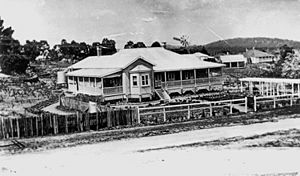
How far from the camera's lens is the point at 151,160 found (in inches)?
468

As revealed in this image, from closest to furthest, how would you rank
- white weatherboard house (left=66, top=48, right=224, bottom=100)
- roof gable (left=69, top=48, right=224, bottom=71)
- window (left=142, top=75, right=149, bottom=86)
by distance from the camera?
white weatherboard house (left=66, top=48, right=224, bottom=100) → window (left=142, top=75, right=149, bottom=86) → roof gable (left=69, top=48, right=224, bottom=71)

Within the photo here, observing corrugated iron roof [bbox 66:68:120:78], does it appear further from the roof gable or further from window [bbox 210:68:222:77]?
window [bbox 210:68:222:77]

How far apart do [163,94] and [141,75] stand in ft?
7.17

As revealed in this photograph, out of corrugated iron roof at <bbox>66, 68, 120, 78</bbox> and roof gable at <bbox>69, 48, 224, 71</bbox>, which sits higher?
roof gable at <bbox>69, 48, 224, 71</bbox>

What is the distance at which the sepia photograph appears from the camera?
12016mm

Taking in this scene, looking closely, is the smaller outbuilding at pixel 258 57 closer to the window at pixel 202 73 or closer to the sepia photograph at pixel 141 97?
the sepia photograph at pixel 141 97

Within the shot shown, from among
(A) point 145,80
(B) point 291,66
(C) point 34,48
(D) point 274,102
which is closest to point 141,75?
(A) point 145,80

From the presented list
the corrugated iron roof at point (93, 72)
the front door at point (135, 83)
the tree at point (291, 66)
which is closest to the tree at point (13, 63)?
the corrugated iron roof at point (93, 72)

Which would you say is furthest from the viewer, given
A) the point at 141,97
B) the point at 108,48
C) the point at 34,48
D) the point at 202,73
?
the point at 202,73

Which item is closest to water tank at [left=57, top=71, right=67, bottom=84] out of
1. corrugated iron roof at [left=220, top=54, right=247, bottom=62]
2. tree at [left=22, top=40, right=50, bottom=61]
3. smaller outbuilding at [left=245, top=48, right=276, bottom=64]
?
tree at [left=22, top=40, right=50, bottom=61]

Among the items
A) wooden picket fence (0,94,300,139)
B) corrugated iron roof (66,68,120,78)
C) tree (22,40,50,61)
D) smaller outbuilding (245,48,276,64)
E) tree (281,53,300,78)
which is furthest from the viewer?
smaller outbuilding (245,48,276,64)

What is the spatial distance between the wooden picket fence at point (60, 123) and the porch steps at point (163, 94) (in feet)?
30.7

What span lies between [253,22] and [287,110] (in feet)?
18.0

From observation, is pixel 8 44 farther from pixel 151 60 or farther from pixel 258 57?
pixel 258 57
